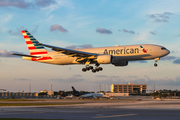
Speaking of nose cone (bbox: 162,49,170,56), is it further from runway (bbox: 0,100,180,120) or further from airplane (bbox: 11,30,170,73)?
runway (bbox: 0,100,180,120)

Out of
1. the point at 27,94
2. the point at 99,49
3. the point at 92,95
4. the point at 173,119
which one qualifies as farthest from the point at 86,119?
the point at 27,94

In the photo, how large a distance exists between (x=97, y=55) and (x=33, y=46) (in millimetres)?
19205

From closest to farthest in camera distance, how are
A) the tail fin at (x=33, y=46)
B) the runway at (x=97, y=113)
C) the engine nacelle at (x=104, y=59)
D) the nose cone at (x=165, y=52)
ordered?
the runway at (x=97, y=113), the nose cone at (x=165, y=52), the engine nacelle at (x=104, y=59), the tail fin at (x=33, y=46)

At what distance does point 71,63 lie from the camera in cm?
5362

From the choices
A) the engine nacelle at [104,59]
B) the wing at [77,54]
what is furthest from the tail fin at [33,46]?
the engine nacelle at [104,59]

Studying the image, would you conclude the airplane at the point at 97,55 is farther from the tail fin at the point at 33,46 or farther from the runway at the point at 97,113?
the runway at the point at 97,113

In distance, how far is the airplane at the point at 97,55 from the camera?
151ft

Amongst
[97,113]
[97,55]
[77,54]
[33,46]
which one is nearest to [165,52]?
[97,55]

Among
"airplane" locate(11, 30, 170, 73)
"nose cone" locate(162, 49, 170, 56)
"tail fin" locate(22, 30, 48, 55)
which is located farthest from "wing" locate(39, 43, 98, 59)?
"nose cone" locate(162, 49, 170, 56)

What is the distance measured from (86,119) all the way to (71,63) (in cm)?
3291

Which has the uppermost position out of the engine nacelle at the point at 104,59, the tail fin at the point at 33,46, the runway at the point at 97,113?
the tail fin at the point at 33,46

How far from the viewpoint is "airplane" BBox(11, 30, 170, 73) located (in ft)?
151

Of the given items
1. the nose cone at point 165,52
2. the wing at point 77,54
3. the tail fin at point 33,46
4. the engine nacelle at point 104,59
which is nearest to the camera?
the nose cone at point 165,52

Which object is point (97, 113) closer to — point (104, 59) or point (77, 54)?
point (104, 59)
